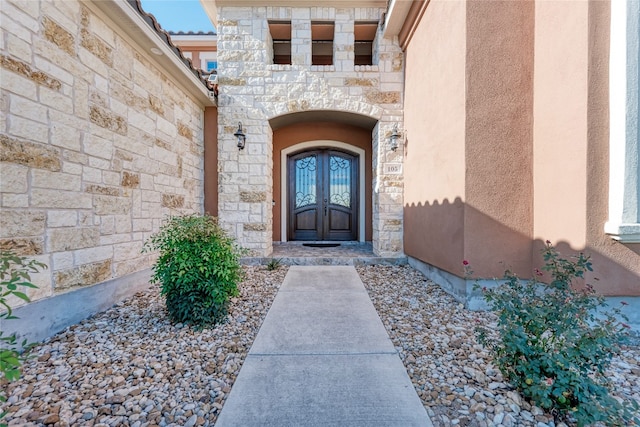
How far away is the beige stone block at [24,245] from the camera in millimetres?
2041

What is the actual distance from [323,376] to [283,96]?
172 inches

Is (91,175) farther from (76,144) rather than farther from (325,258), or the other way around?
(325,258)

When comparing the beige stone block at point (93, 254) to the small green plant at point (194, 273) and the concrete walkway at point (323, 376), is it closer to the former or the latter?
the small green plant at point (194, 273)

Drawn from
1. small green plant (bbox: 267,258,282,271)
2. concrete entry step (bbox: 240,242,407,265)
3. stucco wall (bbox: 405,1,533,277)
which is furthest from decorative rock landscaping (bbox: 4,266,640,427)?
concrete entry step (bbox: 240,242,407,265)

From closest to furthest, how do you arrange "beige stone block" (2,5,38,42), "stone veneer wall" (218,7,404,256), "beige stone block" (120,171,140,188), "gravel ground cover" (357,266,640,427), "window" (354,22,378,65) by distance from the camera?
"gravel ground cover" (357,266,640,427) < "beige stone block" (2,5,38,42) < "beige stone block" (120,171,140,188) < "stone veneer wall" (218,7,404,256) < "window" (354,22,378,65)

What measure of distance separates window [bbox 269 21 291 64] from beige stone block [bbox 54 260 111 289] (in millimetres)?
4665

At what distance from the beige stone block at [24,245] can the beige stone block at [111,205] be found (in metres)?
0.61

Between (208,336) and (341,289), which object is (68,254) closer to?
(208,336)

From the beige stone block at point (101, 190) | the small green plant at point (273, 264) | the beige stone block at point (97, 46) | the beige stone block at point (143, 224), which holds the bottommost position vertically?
the small green plant at point (273, 264)

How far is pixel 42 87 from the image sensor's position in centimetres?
229

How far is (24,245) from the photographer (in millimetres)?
2146

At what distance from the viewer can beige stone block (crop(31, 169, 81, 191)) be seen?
224 centimetres

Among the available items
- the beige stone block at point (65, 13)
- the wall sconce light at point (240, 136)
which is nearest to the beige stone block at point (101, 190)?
the beige stone block at point (65, 13)

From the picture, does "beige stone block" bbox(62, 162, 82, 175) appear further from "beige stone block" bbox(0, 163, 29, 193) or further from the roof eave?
the roof eave
